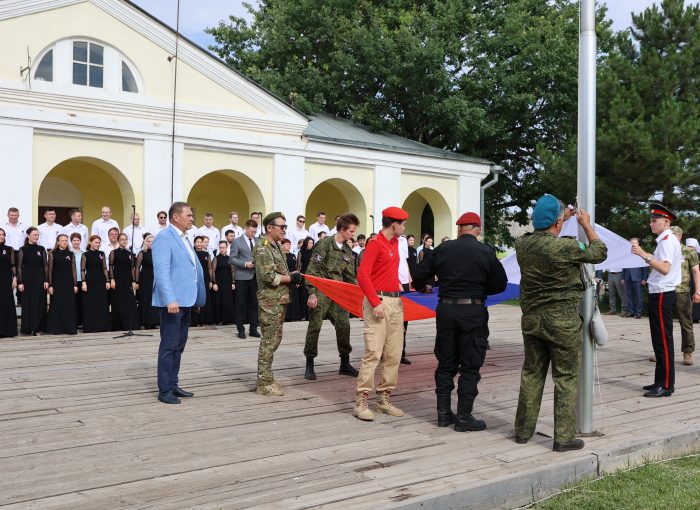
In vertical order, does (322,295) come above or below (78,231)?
below

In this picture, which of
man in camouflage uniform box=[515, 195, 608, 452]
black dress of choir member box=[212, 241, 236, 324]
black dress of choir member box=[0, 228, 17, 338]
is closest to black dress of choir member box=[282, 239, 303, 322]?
black dress of choir member box=[212, 241, 236, 324]

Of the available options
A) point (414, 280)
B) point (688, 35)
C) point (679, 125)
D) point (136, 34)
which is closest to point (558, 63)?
point (688, 35)

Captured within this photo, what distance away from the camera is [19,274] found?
12.6 meters

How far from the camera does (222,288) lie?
1462 centimetres

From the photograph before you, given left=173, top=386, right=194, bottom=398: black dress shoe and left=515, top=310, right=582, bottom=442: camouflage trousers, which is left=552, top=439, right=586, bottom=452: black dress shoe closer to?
left=515, top=310, right=582, bottom=442: camouflage trousers

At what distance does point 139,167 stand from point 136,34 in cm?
331

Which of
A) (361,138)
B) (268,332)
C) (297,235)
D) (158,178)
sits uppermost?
(361,138)

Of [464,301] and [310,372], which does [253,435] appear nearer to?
[464,301]

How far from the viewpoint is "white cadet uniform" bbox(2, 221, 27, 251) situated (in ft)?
44.6

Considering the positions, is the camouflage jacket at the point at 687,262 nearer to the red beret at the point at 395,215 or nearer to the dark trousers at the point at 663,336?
the dark trousers at the point at 663,336

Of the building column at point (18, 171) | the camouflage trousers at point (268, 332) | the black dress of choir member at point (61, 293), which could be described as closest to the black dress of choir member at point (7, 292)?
the black dress of choir member at point (61, 293)

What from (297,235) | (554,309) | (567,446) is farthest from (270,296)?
(297,235)

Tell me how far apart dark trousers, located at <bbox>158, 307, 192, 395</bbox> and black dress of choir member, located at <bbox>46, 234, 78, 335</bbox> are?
6.19 meters

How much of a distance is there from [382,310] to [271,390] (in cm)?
179
